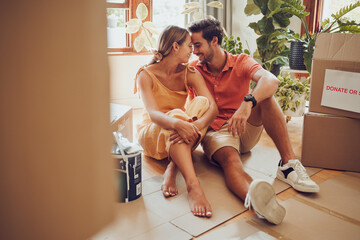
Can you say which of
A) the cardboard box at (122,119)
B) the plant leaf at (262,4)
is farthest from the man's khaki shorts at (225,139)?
the plant leaf at (262,4)

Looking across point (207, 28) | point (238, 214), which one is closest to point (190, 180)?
point (238, 214)

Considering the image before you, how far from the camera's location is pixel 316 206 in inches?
61.1

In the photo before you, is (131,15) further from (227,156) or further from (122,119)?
(227,156)

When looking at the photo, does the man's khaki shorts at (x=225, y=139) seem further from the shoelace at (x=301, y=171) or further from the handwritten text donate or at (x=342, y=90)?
the handwritten text donate or at (x=342, y=90)

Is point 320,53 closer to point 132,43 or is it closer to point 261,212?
point 261,212

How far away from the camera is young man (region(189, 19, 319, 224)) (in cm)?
158

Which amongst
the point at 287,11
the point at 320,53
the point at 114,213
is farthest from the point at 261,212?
the point at 287,11

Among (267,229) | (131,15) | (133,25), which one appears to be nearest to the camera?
(267,229)

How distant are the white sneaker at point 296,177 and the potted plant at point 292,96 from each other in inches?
37.7

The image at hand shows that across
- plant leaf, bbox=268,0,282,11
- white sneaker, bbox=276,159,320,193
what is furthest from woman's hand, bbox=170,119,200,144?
plant leaf, bbox=268,0,282,11

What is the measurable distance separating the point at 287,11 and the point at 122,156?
2096 millimetres

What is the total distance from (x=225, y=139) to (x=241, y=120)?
23 centimetres

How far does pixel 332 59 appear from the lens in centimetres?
186

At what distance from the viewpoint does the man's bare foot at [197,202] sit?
1.45 metres
